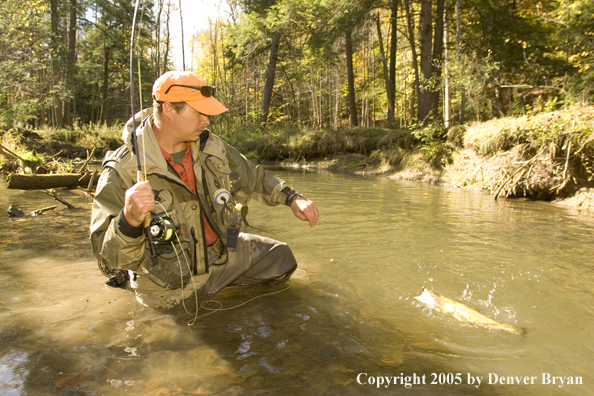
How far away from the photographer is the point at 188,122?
10.1ft

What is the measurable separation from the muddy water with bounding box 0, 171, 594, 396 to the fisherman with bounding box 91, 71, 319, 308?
11.0 inches

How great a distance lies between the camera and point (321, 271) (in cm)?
451

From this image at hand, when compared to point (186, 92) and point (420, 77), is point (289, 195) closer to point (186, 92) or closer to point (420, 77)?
point (186, 92)

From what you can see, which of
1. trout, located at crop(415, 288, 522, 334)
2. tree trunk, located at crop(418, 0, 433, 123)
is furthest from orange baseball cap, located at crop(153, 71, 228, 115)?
tree trunk, located at crop(418, 0, 433, 123)

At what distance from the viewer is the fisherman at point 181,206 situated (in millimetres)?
2715

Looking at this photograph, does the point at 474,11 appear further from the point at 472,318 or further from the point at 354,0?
the point at 472,318

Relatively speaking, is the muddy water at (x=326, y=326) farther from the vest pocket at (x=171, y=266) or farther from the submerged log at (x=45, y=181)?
the submerged log at (x=45, y=181)

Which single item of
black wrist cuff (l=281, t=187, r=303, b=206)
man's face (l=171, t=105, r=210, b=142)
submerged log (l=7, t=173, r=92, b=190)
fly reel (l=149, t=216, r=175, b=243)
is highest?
man's face (l=171, t=105, r=210, b=142)

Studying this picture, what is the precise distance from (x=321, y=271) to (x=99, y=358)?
7.76ft

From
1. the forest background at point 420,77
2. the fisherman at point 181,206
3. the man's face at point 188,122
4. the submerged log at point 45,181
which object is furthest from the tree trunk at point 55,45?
the man's face at point 188,122

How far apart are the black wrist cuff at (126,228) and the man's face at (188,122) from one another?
0.85 meters

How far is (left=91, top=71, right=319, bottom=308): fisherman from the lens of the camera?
271 centimetres

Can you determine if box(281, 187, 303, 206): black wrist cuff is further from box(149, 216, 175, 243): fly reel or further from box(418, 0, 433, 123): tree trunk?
box(418, 0, 433, 123): tree trunk

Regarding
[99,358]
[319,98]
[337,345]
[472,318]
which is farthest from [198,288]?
[319,98]
